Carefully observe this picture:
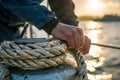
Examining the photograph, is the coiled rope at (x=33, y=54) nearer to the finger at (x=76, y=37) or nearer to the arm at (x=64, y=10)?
the finger at (x=76, y=37)

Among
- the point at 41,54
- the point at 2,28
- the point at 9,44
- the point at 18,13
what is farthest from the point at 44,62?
the point at 2,28

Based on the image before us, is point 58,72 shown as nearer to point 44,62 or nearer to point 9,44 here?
point 44,62

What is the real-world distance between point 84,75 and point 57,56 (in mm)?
145

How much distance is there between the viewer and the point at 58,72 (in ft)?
5.47

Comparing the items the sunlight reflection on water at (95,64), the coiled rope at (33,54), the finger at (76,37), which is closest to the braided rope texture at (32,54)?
the coiled rope at (33,54)

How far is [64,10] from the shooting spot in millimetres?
2338

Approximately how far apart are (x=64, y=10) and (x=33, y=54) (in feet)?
2.51

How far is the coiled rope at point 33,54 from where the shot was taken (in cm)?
162

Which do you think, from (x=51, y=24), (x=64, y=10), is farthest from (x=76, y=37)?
(x=64, y=10)

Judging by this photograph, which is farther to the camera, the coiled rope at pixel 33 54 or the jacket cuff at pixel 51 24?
the jacket cuff at pixel 51 24

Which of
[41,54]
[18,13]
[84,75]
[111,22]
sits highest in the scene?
[18,13]

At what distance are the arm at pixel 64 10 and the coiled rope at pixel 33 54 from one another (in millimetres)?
604

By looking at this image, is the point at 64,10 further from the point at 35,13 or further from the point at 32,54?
the point at 32,54

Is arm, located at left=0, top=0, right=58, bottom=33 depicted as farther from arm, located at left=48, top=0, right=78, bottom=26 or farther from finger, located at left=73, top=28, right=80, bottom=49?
arm, located at left=48, top=0, right=78, bottom=26
